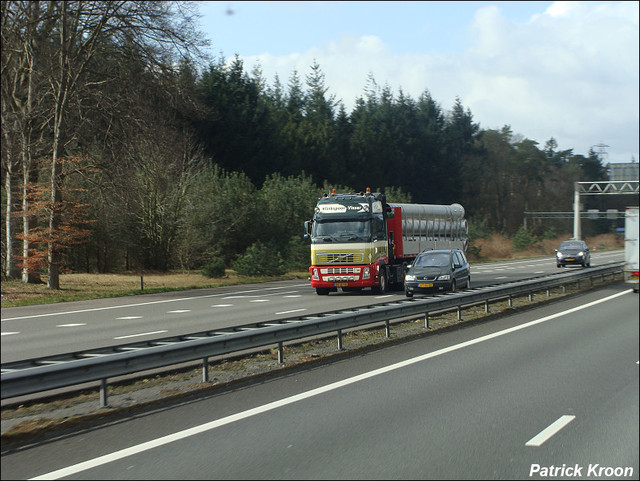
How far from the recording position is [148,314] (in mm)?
21484

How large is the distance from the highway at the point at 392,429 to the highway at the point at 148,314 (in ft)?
14.4

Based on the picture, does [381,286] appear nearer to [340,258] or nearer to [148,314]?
[340,258]

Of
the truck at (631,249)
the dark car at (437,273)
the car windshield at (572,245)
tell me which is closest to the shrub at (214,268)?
the dark car at (437,273)

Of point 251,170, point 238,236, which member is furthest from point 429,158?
point 238,236

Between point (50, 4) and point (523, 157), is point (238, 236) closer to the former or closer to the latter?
point (50, 4)

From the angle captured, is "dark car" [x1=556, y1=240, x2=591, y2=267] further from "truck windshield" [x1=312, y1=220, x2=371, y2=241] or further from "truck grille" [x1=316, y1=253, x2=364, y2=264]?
"truck grille" [x1=316, y1=253, x2=364, y2=264]

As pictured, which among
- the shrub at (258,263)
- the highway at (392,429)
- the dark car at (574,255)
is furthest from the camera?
the dark car at (574,255)

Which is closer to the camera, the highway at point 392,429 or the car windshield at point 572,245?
the highway at point 392,429

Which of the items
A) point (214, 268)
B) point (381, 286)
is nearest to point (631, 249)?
point (381, 286)

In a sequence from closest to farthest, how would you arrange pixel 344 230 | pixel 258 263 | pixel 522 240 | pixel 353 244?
pixel 353 244
pixel 344 230
pixel 258 263
pixel 522 240

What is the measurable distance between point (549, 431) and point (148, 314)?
621 inches

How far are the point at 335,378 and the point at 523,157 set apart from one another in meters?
121

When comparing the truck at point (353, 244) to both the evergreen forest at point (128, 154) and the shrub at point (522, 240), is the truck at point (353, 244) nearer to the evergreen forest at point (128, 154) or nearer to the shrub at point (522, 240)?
the evergreen forest at point (128, 154)

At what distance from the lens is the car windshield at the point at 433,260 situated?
2612 centimetres
